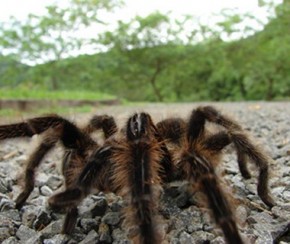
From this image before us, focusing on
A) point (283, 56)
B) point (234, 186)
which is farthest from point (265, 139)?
point (283, 56)

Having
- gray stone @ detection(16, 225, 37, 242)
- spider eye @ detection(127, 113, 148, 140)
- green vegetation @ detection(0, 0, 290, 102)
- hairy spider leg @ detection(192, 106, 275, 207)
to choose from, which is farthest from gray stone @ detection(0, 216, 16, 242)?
green vegetation @ detection(0, 0, 290, 102)

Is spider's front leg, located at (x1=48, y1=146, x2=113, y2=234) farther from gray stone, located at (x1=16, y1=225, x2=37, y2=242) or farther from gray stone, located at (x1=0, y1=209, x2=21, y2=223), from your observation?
gray stone, located at (x1=0, y1=209, x2=21, y2=223)

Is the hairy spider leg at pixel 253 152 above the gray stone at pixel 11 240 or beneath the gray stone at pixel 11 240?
above

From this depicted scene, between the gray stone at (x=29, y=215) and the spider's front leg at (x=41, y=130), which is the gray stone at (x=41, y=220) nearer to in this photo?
the gray stone at (x=29, y=215)

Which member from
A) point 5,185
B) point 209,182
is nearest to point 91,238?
point 209,182

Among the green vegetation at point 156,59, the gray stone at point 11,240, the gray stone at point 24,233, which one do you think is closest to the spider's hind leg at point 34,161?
the gray stone at point 24,233

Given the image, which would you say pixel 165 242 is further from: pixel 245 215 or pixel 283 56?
pixel 283 56
